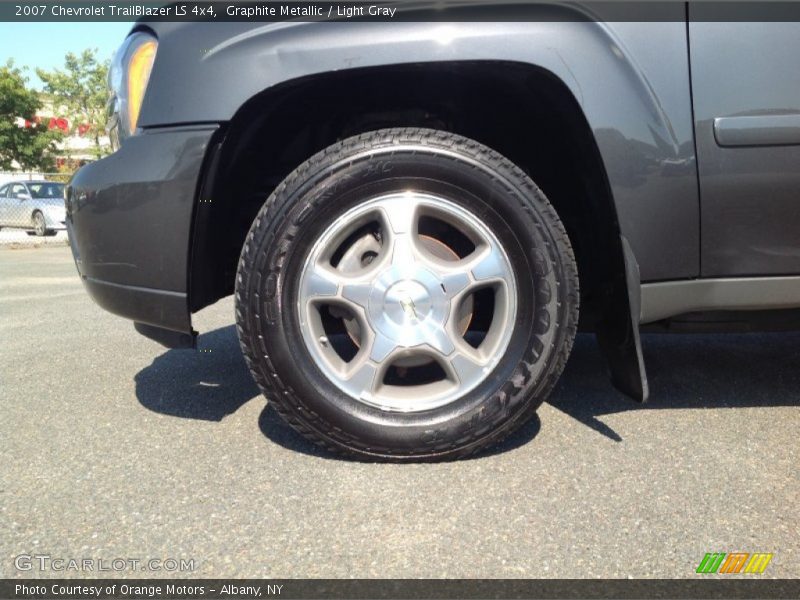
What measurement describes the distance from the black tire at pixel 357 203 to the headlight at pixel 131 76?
0.53 meters

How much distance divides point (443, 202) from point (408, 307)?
0.32 m

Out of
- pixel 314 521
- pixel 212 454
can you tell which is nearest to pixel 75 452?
pixel 212 454

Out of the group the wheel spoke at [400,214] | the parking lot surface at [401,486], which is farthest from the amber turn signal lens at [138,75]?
the parking lot surface at [401,486]

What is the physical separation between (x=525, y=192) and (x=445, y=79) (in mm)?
462

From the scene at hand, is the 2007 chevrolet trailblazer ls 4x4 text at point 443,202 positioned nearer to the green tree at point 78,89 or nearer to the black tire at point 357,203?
the black tire at point 357,203

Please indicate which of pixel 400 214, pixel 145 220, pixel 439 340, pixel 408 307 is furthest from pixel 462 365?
pixel 145 220

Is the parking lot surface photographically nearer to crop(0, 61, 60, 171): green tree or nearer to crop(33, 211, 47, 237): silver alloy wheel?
crop(33, 211, 47, 237): silver alloy wheel

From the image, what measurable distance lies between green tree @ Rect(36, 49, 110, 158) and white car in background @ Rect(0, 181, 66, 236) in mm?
22573

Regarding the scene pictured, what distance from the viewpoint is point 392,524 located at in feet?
4.77

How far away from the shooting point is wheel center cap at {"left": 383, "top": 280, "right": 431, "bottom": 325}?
69.5 inches

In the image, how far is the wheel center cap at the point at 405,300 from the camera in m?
1.77

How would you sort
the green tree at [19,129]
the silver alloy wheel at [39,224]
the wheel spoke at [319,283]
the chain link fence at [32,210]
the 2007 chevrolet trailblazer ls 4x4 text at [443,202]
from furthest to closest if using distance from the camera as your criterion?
the green tree at [19,129]
the silver alloy wheel at [39,224]
the chain link fence at [32,210]
the wheel spoke at [319,283]
the 2007 chevrolet trailblazer ls 4x4 text at [443,202]

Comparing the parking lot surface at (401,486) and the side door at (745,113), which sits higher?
the side door at (745,113)

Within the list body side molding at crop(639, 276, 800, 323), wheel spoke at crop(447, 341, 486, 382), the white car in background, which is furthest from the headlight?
the white car in background
